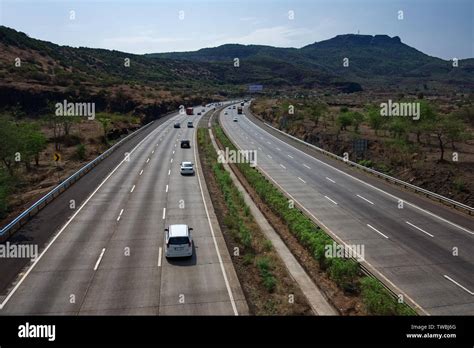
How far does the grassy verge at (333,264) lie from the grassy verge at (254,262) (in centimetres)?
208

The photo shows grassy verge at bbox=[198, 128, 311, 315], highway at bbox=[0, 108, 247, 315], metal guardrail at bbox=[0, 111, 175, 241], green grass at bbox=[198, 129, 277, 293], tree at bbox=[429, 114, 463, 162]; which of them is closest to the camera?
highway at bbox=[0, 108, 247, 315]

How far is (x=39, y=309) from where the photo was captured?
1691 cm

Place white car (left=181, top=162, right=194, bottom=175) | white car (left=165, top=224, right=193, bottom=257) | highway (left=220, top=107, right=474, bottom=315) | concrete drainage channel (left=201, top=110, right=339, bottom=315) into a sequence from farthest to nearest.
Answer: white car (left=181, top=162, right=194, bottom=175) → white car (left=165, top=224, right=193, bottom=257) → highway (left=220, top=107, right=474, bottom=315) → concrete drainage channel (left=201, top=110, right=339, bottom=315)

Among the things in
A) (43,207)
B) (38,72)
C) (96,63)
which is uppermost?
(96,63)

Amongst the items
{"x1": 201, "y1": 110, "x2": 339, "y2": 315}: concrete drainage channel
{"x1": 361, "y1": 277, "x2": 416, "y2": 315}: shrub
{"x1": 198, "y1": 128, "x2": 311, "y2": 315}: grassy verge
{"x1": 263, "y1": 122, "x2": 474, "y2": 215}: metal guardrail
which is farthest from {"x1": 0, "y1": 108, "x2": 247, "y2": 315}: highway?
{"x1": 263, "y1": 122, "x2": 474, "y2": 215}: metal guardrail

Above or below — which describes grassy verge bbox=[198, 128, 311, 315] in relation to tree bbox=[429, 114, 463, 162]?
below

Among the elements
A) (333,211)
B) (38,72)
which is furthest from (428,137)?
(38,72)

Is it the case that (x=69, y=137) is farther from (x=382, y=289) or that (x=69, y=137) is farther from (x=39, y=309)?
(x=382, y=289)

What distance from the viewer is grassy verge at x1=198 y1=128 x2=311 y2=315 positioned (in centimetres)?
1831

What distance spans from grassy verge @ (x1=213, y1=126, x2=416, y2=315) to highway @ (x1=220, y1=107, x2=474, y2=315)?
1.21 meters

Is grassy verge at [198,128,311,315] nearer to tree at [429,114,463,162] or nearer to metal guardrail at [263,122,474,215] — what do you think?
metal guardrail at [263,122,474,215]

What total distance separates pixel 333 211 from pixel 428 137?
34.4 m

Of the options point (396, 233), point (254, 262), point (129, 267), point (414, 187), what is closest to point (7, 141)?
point (129, 267)
